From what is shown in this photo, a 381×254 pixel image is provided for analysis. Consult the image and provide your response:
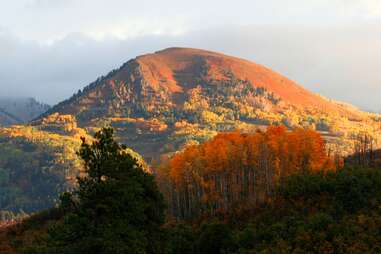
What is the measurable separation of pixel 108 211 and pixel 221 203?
88351 mm

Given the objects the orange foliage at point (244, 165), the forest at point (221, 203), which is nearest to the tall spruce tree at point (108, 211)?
the forest at point (221, 203)

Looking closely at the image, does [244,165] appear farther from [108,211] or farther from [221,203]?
[108,211]

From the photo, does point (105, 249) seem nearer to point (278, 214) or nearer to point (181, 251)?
point (181, 251)

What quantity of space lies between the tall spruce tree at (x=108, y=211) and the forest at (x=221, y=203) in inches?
3.6

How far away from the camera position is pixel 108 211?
154ft

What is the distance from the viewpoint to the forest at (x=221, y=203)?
46.9 metres

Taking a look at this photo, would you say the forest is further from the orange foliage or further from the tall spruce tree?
the orange foliage

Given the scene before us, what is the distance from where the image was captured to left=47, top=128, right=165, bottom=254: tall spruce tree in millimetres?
45594

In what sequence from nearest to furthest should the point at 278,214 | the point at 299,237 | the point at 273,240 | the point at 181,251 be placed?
1. the point at 299,237
2. the point at 273,240
3. the point at 181,251
4. the point at 278,214

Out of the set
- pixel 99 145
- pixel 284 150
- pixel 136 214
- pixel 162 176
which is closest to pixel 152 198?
pixel 136 214

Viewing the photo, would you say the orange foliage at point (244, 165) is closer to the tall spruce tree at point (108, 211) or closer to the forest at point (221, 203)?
the forest at point (221, 203)

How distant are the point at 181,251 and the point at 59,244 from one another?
32823 mm

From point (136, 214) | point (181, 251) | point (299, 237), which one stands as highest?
point (136, 214)

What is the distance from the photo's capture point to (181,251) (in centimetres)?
7675
